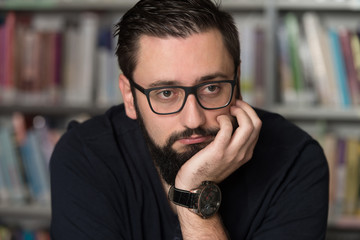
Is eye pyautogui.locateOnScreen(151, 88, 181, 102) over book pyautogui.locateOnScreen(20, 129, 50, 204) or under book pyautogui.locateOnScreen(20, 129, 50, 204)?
over

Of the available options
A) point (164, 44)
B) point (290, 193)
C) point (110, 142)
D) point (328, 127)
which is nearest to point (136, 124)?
point (110, 142)

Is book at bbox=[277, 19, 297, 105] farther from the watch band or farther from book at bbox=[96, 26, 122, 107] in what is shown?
the watch band

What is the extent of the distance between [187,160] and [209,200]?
0.12 metres

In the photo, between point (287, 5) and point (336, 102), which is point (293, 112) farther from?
point (287, 5)

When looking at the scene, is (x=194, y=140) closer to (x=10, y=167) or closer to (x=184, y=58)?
(x=184, y=58)

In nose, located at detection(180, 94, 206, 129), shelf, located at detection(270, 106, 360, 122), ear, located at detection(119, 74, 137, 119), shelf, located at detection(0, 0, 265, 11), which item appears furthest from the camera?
shelf, located at detection(0, 0, 265, 11)

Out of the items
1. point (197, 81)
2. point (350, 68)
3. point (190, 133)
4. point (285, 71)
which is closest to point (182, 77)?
point (197, 81)

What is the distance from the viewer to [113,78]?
239cm

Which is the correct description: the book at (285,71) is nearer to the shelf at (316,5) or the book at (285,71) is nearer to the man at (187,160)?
the shelf at (316,5)

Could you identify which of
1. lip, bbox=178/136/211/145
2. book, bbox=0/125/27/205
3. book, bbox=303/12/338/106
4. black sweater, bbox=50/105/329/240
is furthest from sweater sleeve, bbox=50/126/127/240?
book, bbox=303/12/338/106

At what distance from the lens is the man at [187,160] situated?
49.4 inches

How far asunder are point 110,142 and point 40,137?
3.69 ft

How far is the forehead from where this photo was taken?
1.24 meters

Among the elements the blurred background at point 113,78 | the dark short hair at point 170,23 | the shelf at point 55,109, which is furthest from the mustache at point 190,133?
the shelf at point 55,109
